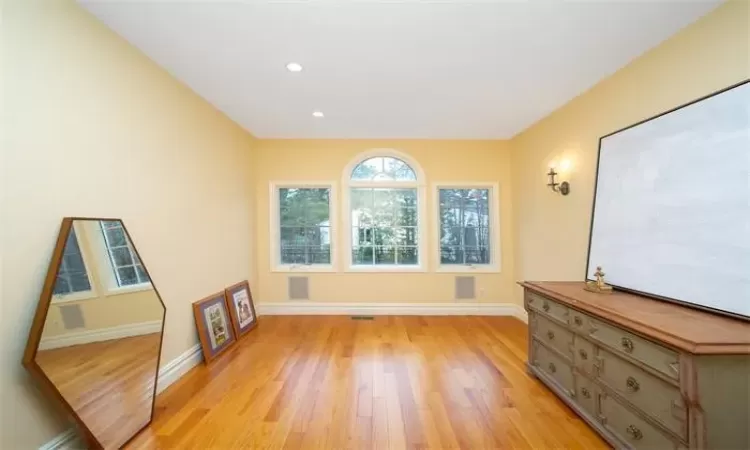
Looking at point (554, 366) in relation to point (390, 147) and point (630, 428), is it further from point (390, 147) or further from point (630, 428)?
point (390, 147)

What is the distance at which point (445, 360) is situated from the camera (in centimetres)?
305

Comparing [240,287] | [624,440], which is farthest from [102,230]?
[624,440]

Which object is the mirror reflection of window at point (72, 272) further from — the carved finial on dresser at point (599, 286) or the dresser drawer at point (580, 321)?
the carved finial on dresser at point (599, 286)

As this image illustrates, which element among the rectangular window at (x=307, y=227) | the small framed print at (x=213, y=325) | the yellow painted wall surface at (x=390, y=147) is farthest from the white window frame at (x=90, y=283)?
the rectangular window at (x=307, y=227)

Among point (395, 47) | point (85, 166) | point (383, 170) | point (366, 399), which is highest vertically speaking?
point (395, 47)

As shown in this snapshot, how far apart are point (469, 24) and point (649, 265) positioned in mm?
2065

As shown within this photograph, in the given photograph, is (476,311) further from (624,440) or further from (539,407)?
(624,440)

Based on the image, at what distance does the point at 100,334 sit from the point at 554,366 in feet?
10.3

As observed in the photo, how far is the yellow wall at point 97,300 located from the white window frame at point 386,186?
9.40ft

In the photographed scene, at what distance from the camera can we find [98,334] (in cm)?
185

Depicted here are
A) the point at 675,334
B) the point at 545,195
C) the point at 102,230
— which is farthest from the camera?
the point at 545,195

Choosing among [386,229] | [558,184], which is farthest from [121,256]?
[558,184]

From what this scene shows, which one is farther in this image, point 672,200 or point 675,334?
point 672,200

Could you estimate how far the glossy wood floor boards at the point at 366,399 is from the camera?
1916 millimetres
